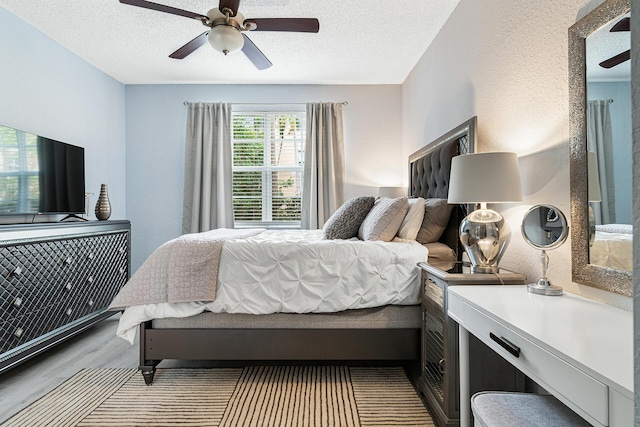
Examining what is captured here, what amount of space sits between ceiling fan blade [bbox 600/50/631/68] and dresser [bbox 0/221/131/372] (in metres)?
3.05

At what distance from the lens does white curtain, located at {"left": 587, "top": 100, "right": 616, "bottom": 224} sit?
1.23m

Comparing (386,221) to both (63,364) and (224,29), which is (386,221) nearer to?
(224,29)

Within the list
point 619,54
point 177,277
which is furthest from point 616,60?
point 177,277

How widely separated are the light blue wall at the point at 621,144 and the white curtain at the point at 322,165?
10.3ft

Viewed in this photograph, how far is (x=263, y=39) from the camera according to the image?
10.4 ft

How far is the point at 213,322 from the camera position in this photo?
6.92 ft

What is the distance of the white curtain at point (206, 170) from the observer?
13.9 feet

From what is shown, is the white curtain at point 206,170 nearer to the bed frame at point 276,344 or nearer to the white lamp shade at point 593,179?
the bed frame at point 276,344

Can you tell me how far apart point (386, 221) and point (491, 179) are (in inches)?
32.1

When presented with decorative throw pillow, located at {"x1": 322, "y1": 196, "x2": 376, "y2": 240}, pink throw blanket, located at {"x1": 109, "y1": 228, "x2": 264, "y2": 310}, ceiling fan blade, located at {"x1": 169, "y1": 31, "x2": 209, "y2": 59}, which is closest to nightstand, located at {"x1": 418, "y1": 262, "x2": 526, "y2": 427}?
decorative throw pillow, located at {"x1": 322, "y1": 196, "x2": 376, "y2": 240}

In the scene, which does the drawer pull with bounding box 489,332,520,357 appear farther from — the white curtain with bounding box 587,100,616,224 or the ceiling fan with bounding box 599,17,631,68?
the ceiling fan with bounding box 599,17,631,68

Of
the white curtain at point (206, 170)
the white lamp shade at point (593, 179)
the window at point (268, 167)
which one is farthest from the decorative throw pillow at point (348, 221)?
the white curtain at point (206, 170)

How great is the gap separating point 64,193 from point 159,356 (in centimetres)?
183

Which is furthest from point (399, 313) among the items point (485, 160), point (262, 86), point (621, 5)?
point (262, 86)
